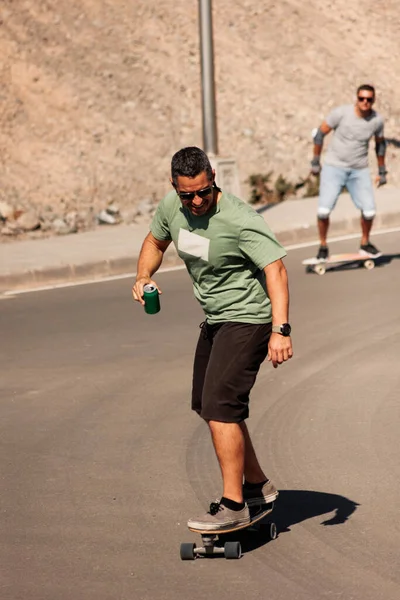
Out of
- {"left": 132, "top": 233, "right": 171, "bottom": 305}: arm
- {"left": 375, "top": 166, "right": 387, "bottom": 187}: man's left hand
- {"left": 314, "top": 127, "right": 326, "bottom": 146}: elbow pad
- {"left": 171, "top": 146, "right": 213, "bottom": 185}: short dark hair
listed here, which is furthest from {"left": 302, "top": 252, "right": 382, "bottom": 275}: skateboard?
{"left": 171, "top": 146, "right": 213, "bottom": 185}: short dark hair

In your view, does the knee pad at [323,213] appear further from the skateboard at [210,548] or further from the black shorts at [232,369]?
the skateboard at [210,548]

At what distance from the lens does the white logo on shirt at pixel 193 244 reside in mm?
5746

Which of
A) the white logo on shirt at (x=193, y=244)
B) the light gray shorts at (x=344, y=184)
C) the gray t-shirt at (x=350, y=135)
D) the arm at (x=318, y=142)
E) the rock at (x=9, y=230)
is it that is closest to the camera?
the white logo on shirt at (x=193, y=244)

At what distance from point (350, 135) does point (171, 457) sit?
23.1ft

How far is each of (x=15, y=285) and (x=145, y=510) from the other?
8.05m

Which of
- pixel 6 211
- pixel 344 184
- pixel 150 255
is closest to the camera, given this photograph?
pixel 150 255

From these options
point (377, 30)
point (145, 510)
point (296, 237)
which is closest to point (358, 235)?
point (296, 237)

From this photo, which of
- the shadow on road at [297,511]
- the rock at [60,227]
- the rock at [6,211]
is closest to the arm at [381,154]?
the rock at [60,227]

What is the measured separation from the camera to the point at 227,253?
18.8 feet

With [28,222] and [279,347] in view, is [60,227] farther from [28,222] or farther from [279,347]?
[279,347]

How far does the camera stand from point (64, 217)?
19.0 meters

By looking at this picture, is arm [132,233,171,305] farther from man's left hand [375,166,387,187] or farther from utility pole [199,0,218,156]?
utility pole [199,0,218,156]

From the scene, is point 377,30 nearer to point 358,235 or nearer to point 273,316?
point 358,235

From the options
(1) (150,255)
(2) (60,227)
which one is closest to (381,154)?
(2) (60,227)
